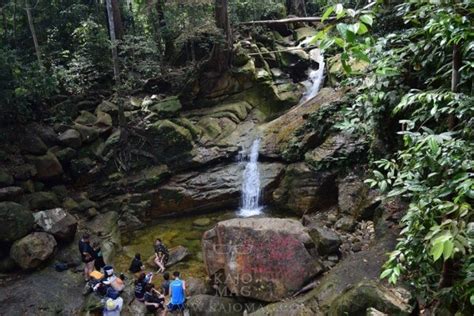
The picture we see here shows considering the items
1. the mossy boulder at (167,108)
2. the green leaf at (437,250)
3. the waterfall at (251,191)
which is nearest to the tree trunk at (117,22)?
the mossy boulder at (167,108)

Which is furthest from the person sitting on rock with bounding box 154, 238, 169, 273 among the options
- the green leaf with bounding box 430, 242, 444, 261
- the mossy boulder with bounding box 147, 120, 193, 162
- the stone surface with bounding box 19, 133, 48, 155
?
the green leaf with bounding box 430, 242, 444, 261

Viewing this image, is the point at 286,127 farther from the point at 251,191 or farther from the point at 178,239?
the point at 178,239

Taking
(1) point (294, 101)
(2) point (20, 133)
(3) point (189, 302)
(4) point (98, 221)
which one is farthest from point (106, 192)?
(1) point (294, 101)

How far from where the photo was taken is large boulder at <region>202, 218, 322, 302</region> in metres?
8.00

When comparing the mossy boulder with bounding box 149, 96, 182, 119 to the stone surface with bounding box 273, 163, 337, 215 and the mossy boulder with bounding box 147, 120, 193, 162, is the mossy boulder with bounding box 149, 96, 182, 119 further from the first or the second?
the stone surface with bounding box 273, 163, 337, 215

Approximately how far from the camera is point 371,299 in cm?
562

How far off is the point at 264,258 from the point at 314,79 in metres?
12.4

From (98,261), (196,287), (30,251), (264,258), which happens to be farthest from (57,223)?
(264,258)

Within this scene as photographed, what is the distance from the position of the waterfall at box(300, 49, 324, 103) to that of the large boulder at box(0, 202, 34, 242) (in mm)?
12091

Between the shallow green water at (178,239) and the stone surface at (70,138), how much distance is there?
390 centimetres

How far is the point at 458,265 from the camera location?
9.60ft

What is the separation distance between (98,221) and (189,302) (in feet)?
18.0

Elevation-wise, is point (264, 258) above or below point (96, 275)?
above

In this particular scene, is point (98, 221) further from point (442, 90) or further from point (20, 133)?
point (442, 90)
